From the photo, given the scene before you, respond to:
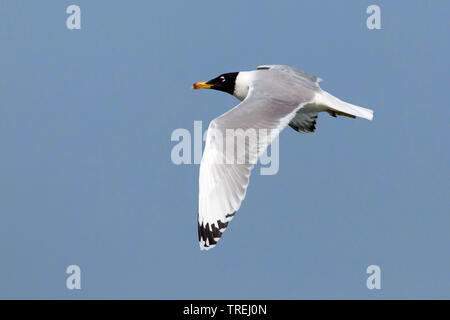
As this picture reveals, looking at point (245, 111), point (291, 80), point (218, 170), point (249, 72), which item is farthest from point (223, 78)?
point (218, 170)

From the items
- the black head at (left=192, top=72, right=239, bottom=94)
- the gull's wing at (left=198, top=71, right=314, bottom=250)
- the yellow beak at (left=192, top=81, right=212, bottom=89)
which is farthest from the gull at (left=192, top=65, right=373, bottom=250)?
the yellow beak at (left=192, top=81, right=212, bottom=89)

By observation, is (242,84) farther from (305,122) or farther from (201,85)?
(305,122)

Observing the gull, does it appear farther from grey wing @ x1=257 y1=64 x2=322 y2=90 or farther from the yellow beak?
the yellow beak

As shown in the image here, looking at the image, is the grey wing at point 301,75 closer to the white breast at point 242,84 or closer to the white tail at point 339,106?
the white tail at point 339,106

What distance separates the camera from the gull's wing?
18.7ft

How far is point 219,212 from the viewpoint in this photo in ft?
18.8

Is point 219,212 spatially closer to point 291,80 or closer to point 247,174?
point 247,174

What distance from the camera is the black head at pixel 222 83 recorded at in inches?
286

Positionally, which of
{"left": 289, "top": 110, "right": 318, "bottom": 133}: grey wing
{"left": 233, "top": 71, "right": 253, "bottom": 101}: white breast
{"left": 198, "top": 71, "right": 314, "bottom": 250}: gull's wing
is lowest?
{"left": 198, "top": 71, "right": 314, "bottom": 250}: gull's wing

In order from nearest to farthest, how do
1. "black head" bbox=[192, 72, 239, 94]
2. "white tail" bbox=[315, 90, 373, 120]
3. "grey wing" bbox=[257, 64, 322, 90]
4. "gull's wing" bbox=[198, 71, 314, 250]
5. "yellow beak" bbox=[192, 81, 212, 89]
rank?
"gull's wing" bbox=[198, 71, 314, 250] < "white tail" bbox=[315, 90, 373, 120] < "grey wing" bbox=[257, 64, 322, 90] < "black head" bbox=[192, 72, 239, 94] < "yellow beak" bbox=[192, 81, 212, 89]

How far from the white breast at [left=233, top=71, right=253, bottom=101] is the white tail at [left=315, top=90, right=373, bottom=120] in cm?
67

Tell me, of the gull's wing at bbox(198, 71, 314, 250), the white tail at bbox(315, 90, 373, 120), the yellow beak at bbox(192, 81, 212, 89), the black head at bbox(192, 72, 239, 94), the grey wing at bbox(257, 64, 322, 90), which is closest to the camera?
the gull's wing at bbox(198, 71, 314, 250)

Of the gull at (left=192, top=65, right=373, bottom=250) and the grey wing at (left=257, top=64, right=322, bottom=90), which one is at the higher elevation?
the grey wing at (left=257, top=64, right=322, bottom=90)

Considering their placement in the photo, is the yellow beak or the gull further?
the yellow beak
